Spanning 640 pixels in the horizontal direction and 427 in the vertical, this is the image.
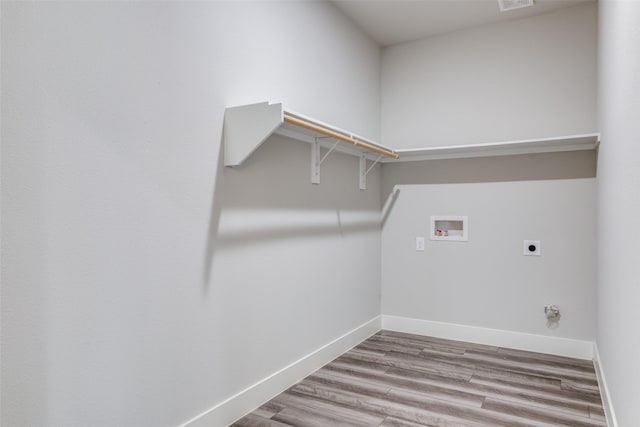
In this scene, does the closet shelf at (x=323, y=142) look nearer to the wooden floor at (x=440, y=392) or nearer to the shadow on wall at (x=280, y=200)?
the shadow on wall at (x=280, y=200)

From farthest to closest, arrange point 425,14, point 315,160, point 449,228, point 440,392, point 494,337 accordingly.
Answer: point 449,228
point 494,337
point 425,14
point 315,160
point 440,392

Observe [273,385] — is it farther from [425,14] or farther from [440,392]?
[425,14]

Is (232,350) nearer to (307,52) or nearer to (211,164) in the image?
Answer: (211,164)

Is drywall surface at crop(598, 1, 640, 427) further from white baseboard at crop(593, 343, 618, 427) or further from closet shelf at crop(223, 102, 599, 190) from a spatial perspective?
closet shelf at crop(223, 102, 599, 190)

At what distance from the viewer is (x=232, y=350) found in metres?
2.21

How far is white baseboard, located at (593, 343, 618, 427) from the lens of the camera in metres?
2.04

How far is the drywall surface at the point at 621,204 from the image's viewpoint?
56.2 inches

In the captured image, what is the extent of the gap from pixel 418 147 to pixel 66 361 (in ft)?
10.2

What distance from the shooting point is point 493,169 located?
3.51 metres

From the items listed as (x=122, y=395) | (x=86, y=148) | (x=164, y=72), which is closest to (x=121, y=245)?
(x=86, y=148)

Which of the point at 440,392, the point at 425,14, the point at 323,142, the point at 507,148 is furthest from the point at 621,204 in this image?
the point at 425,14

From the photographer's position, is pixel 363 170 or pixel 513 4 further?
pixel 363 170

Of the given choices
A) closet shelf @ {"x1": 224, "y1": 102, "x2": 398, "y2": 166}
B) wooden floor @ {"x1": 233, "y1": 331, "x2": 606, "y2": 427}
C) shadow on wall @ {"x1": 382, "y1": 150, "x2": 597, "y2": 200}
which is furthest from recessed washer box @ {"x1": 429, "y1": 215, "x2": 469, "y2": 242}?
closet shelf @ {"x1": 224, "y1": 102, "x2": 398, "y2": 166}

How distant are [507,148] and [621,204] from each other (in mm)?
1601
